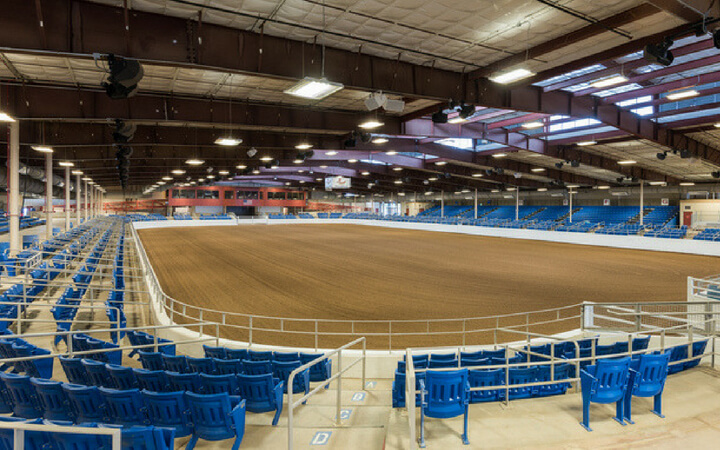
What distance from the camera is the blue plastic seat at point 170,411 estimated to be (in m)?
4.49

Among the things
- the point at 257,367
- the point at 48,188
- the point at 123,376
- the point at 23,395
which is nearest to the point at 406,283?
the point at 257,367

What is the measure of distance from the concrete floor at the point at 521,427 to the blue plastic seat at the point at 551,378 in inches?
6.9

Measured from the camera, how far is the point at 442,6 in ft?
23.9

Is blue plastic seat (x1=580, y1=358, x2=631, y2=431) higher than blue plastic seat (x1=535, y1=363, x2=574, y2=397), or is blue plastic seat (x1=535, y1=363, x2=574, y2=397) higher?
blue plastic seat (x1=580, y1=358, x2=631, y2=431)

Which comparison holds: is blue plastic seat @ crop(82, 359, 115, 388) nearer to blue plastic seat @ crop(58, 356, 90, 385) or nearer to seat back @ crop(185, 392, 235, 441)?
blue plastic seat @ crop(58, 356, 90, 385)

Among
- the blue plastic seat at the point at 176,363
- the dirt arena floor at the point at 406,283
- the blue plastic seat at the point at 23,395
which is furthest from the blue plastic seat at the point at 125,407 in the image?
the dirt arena floor at the point at 406,283

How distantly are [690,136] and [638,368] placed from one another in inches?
763

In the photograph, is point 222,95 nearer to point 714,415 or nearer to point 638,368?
point 638,368

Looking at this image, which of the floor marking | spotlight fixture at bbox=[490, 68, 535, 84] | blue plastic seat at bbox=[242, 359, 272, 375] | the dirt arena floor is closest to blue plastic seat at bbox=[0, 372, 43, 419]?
blue plastic seat at bbox=[242, 359, 272, 375]

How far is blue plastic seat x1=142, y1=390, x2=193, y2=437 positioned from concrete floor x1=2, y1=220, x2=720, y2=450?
0.29 metres

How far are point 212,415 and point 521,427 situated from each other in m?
3.44

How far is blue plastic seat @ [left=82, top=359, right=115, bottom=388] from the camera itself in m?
5.49

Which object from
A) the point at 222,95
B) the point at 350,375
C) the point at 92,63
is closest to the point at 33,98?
the point at 92,63

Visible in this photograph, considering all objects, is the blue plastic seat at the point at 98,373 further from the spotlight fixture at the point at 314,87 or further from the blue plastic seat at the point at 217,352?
the spotlight fixture at the point at 314,87
